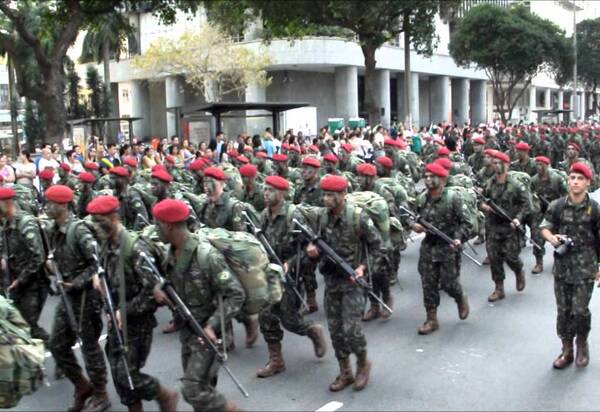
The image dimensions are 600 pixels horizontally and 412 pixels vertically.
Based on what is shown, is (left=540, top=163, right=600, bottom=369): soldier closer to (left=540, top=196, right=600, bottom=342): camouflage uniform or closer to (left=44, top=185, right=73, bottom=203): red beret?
(left=540, top=196, right=600, bottom=342): camouflage uniform

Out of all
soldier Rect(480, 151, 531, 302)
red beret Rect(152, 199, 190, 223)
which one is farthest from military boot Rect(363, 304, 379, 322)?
red beret Rect(152, 199, 190, 223)

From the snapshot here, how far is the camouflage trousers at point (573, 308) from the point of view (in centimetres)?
628

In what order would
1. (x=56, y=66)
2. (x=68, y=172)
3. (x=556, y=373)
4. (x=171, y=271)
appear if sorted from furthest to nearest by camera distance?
(x=56, y=66)
(x=68, y=172)
(x=556, y=373)
(x=171, y=271)

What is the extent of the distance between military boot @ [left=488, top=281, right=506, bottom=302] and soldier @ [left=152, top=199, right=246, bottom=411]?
510 cm

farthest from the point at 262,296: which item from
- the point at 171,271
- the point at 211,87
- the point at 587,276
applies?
the point at 211,87

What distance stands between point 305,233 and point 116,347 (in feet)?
6.58

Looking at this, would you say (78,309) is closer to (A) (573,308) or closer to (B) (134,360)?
(B) (134,360)

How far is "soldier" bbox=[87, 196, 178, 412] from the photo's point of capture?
504 cm

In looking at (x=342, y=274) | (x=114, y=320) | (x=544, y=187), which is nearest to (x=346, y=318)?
(x=342, y=274)

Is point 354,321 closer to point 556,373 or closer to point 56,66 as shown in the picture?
point 556,373

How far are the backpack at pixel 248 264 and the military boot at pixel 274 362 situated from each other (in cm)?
181

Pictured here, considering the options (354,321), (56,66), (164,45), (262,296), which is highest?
(164,45)

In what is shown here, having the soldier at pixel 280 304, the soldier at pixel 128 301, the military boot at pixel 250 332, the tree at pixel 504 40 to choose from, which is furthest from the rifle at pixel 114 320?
the tree at pixel 504 40

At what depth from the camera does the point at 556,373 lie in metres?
6.46
